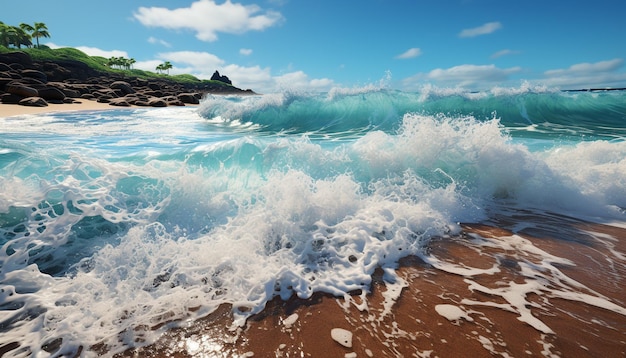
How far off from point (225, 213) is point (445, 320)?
116 inches

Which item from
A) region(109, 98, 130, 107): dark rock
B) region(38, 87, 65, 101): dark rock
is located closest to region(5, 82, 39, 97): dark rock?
region(38, 87, 65, 101): dark rock

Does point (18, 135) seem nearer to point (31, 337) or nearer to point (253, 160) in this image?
point (253, 160)

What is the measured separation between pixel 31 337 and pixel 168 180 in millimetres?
2445

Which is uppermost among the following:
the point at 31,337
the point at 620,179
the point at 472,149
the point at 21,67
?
the point at 21,67

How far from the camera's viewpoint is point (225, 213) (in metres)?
4.00

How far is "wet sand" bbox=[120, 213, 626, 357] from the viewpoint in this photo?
1918 mm

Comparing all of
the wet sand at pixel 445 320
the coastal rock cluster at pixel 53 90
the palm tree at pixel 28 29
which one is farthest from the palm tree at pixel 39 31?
the wet sand at pixel 445 320

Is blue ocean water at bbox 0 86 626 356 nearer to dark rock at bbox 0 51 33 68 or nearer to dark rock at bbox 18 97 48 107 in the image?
dark rock at bbox 18 97 48 107

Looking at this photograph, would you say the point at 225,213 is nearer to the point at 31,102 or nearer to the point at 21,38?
the point at 31,102

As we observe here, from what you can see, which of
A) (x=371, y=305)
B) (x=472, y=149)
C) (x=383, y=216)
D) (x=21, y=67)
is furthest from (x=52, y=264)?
(x=21, y=67)

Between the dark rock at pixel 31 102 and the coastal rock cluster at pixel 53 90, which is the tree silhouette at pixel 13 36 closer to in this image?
the coastal rock cluster at pixel 53 90

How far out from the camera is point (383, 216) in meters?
3.75

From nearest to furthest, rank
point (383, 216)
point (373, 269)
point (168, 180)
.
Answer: point (373, 269), point (383, 216), point (168, 180)

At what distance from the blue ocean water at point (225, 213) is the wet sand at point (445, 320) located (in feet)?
0.59
